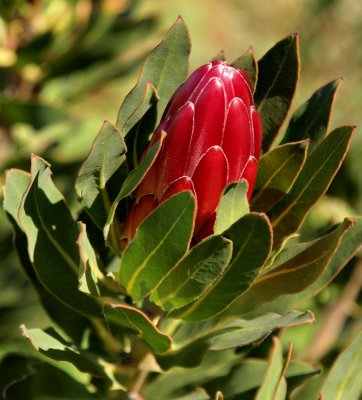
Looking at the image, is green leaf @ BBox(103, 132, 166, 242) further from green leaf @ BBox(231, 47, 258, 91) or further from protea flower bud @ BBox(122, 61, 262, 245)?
green leaf @ BBox(231, 47, 258, 91)

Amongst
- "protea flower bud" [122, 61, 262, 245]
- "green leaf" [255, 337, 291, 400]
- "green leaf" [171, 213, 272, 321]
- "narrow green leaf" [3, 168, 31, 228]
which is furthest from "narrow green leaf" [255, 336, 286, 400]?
"narrow green leaf" [3, 168, 31, 228]

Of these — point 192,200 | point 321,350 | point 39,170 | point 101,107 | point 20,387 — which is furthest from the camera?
point 101,107

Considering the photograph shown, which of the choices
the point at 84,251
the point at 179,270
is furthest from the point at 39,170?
the point at 179,270

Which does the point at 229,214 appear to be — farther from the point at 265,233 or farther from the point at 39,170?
the point at 39,170

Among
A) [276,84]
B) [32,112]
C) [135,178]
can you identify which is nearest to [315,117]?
[276,84]

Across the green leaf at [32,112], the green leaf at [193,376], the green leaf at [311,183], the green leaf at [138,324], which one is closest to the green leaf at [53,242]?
the green leaf at [138,324]

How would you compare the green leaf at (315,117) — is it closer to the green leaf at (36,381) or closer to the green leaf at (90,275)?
the green leaf at (90,275)

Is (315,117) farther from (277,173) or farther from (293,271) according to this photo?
(293,271)
